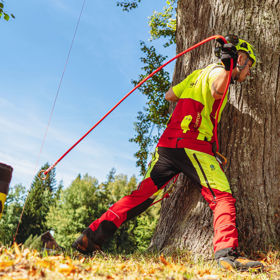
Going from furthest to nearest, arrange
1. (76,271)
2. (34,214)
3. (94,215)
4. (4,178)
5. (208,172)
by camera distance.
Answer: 1. (34,214)
2. (94,215)
3. (208,172)
4. (4,178)
5. (76,271)

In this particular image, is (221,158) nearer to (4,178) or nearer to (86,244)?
(86,244)

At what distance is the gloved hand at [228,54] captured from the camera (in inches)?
118

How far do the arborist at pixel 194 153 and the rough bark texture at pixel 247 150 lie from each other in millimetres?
508

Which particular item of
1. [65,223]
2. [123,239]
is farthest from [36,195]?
[123,239]

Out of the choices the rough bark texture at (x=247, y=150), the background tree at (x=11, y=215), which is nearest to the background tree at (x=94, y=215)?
the background tree at (x=11, y=215)

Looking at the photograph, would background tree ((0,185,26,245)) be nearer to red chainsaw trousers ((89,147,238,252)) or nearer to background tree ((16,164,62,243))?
background tree ((16,164,62,243))

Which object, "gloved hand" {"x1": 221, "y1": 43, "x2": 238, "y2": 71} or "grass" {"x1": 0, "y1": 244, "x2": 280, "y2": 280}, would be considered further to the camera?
"gloved hand" {"x1": 221, "y1": 43, "x2": 238, "y2": 71}

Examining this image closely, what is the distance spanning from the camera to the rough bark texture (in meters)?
3.63

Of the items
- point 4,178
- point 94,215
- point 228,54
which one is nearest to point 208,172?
point 228,54

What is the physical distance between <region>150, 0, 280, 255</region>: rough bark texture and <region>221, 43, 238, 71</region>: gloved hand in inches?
35.6

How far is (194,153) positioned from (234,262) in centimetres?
112

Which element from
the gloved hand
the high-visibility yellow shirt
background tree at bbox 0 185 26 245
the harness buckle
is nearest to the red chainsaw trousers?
the high-visibility yellow shirt

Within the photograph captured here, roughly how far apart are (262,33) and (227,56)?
4.63 feet

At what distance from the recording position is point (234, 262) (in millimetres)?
2746
